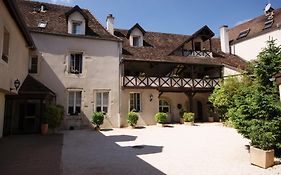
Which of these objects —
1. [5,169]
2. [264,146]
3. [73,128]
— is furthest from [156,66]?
[5,169]

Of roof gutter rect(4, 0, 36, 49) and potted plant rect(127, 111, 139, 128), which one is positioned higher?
roof gutter rect(4, 0, 36, 49)

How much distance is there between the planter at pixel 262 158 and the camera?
575 centimetres

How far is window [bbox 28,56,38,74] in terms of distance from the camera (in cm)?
1445

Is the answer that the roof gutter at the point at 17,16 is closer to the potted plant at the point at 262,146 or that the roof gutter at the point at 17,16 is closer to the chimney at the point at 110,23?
the chimney at the point at 110,23

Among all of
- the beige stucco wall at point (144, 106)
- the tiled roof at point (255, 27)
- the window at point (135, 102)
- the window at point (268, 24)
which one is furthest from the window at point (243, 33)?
the window at point (135, 102)

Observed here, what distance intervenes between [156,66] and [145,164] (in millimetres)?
13554

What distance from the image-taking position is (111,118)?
51.5ft

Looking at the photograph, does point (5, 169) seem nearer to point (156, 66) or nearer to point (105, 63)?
point (105, 63)

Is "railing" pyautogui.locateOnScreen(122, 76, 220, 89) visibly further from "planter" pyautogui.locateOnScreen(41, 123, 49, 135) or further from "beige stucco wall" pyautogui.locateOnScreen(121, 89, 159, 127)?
"planter" pyautogui.locateOnScreen(41, 123, 49, 135)

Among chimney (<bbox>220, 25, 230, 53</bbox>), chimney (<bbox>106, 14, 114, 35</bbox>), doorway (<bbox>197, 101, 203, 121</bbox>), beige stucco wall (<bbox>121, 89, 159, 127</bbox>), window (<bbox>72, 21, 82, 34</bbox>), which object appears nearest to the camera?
window (<bbox>72, 21, 82, 34</bbox>)

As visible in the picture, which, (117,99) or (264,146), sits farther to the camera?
(117,99)

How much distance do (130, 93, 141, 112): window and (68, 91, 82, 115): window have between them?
12.7 ft

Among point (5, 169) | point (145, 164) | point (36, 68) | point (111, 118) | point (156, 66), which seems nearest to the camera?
point (5, 169)

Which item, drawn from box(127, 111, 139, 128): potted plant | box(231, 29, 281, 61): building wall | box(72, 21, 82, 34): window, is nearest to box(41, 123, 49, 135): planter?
box(127, 111, 139, 128): potted plant
